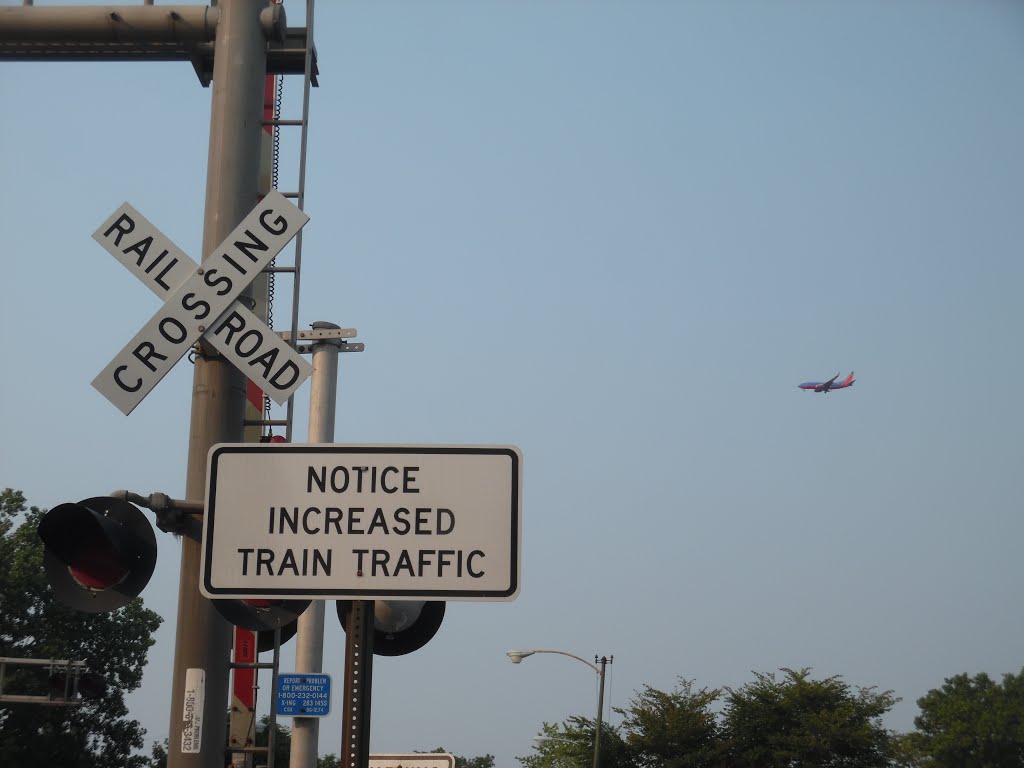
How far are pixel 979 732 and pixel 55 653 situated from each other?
84.1 meters

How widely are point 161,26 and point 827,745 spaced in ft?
144

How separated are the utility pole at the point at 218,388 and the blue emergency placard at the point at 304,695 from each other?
8.53 m

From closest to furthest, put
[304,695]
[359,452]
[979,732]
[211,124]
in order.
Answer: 1. [359,452]
2. [211,124]
3. [304,695]
4. [979,732]

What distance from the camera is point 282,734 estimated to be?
57.1 meters

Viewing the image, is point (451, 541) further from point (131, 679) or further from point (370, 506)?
point (131, 679)

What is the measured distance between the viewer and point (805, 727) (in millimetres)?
46531

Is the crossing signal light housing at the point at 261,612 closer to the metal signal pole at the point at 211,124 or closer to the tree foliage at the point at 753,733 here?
the metal signal pole at the point at 211,124

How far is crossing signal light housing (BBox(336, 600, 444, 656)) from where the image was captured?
4.59 meters

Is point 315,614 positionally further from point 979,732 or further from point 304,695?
point 979,732

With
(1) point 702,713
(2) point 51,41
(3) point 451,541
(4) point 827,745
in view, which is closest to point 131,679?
(1) point 702,713

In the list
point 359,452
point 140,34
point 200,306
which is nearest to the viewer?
point 359,452

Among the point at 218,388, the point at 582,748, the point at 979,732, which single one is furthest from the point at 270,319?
the point at 979,732

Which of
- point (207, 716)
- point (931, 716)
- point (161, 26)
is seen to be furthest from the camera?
point (931, 716)

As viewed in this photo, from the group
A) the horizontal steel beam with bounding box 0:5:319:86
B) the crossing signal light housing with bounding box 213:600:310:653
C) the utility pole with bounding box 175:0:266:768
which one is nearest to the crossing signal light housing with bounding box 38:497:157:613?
the utility pole with bounding box 175:0:266:768
